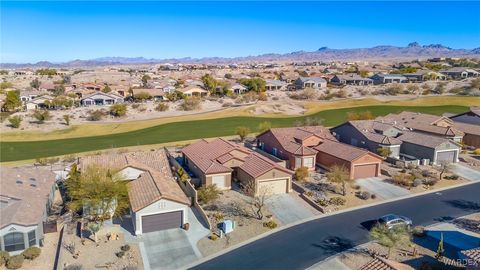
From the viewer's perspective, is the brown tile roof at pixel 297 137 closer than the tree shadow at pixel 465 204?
No

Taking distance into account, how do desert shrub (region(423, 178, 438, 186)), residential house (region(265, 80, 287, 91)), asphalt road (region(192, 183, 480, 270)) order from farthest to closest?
residential house (region(265, 80, 287, 91)) < desert shrub (region(423, 178, 438, 186)) < asphalt road (region(192, 183, 480, 270))

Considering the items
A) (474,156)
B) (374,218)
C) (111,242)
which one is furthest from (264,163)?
(474,156)

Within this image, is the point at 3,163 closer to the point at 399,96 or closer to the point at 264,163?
the point at 264,163

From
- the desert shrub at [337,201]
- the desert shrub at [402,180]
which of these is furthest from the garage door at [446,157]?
the desert shrub at [337,201]

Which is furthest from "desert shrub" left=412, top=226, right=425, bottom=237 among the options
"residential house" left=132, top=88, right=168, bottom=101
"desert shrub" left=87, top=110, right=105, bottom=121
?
"residential house" left=132, top=88, right=168, bottom=101

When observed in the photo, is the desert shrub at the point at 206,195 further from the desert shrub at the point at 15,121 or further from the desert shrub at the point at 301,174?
the desert shrub at the point at 15,121

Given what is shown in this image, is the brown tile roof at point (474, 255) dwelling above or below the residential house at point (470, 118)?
below

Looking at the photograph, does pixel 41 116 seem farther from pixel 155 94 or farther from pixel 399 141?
pixel 399 141

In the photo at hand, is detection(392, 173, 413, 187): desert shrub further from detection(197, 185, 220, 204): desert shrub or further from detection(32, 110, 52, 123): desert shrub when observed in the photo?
detection(32, 110, 52, 123): desert shrub
